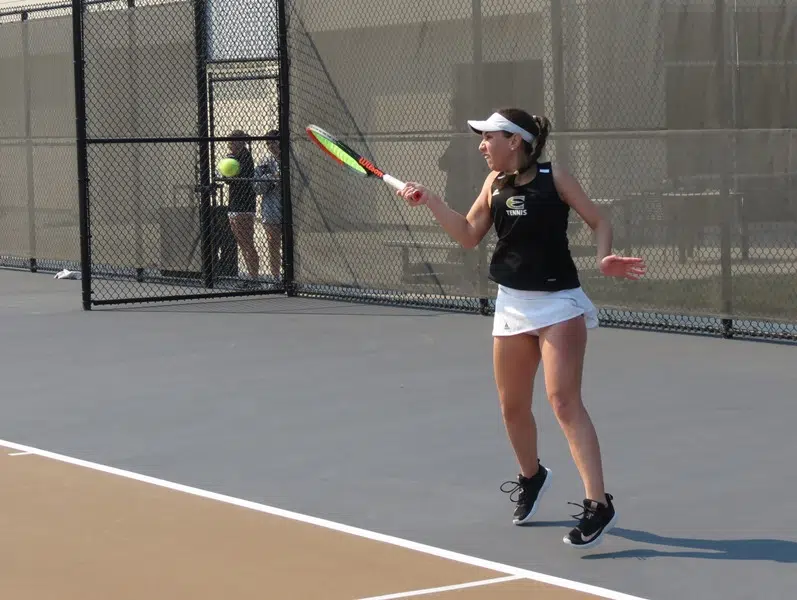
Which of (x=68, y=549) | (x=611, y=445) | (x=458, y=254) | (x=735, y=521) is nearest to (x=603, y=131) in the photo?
(x=458, y=254)

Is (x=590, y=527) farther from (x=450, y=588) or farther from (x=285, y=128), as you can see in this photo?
(x=285, y=128)

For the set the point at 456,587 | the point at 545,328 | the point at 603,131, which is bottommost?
the point at 456,587

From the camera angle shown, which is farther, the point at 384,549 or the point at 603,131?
the point at 603,131

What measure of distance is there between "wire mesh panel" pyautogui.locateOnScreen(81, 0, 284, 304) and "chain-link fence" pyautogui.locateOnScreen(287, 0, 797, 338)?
0.68m

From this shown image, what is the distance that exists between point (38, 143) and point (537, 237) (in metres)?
14.1

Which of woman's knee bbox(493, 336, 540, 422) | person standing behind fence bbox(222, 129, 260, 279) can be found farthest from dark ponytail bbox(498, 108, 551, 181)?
person standing behind fence bbox(222, 129, 260, 279)

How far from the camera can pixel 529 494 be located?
261 inches

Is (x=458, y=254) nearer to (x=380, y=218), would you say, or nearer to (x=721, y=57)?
(x=380, y=218)

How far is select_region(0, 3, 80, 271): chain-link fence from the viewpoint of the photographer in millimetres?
18938

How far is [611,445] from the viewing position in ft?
27.3

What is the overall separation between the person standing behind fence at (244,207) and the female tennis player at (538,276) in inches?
396

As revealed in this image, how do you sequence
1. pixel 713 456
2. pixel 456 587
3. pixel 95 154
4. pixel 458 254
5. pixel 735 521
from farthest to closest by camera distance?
pixel 95 154, pixel 458 254, pixel 713 456, pixel 735 521, pixel 456 587

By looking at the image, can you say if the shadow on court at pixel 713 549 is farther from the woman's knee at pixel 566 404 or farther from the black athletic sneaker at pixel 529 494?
the woman's knee at pixel 566 404

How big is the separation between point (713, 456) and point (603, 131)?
521 centimetres
